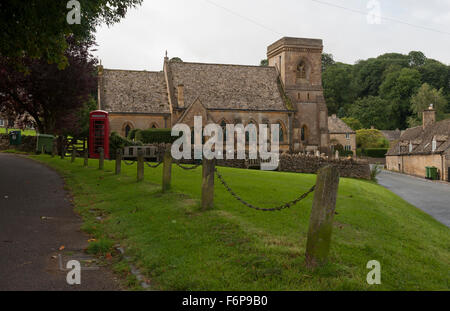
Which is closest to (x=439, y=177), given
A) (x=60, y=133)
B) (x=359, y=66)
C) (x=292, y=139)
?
(x=292, y=139)

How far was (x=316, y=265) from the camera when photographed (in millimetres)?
5859

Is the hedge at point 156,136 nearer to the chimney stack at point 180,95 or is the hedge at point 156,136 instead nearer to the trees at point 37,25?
the chimney stack at point 180,95

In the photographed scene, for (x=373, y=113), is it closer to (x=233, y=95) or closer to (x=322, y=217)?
(x=233, y=95)

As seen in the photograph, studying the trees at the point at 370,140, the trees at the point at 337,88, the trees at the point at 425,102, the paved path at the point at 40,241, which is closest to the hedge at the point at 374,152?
the trees at the point at 370,140

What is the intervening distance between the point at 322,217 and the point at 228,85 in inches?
1712

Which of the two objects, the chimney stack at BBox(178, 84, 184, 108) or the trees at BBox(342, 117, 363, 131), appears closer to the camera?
the chimney stack at BBox(178, 84, 184, 108)

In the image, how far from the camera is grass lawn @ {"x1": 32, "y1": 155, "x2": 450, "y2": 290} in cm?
557

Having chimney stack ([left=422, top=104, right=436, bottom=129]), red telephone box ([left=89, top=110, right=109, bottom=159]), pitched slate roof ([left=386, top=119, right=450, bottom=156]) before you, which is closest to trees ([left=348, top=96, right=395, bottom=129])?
pitched slate roof ([left=386, top=119, right=450, bottom=156])

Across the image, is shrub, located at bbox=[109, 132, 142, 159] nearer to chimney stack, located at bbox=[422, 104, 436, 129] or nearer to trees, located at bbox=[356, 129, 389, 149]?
chimney stack, located at bbox=[422, 104, 436, 129]

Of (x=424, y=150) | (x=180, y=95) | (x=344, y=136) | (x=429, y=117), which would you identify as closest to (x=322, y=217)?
(x=180, y=95)

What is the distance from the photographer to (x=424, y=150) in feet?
167

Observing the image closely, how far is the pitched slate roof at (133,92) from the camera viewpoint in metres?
43.7

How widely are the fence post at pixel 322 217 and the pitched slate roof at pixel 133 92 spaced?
39.2m

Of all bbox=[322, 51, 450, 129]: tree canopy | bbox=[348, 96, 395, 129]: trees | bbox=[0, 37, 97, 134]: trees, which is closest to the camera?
bbox=[0, 37, 97, 134]: trees
